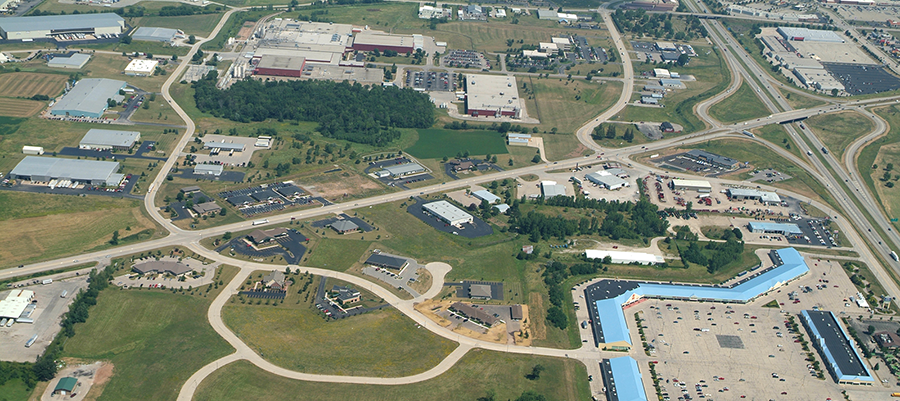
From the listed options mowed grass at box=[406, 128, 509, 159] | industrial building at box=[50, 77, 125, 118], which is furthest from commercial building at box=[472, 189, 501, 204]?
industrial building at box=[50, 77, 125, 118]

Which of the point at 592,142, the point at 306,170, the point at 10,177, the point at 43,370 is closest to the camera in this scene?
the point at 43,370

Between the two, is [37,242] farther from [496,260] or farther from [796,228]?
[796,228]

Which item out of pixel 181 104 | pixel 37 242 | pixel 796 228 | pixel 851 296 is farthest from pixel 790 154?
pixel 37 242

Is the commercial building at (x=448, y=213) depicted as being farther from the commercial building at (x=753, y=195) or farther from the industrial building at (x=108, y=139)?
the industrial building at (x=108, y=139)

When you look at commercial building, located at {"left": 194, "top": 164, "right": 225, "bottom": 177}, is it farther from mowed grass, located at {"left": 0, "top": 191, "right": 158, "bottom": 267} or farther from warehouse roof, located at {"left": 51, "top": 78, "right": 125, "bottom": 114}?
warehouse roof, located at {"left": 51, "top": 78, "right": 125, "bottom": 114}

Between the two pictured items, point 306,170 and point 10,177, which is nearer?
point 10,177

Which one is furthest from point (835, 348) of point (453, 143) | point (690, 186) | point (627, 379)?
point (453, 143)
